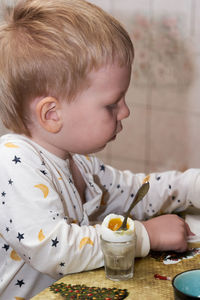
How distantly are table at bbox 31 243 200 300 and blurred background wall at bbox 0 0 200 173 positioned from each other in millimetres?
1787

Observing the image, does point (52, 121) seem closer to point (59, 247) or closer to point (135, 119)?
point (59, 247)

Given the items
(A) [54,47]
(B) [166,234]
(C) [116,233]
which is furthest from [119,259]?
(A) [54,47]

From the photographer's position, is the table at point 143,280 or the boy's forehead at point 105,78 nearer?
the table at point 143,280

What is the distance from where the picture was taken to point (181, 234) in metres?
1.02

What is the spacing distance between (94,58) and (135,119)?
186 cm

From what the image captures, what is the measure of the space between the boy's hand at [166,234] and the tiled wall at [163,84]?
1.67 metres

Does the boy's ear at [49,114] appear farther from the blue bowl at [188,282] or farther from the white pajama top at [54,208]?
the blue bowl at [188,282]

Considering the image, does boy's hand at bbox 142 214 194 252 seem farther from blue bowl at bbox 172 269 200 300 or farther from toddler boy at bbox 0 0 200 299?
blue bowl at bbox 172 269 200 300

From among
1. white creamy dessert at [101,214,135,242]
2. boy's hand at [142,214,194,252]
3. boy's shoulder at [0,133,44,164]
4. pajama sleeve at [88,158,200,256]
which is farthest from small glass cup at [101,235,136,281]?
pajama sleeve at [88,158,200,256]

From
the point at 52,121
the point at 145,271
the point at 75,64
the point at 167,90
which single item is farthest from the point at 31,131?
the point at 167,90

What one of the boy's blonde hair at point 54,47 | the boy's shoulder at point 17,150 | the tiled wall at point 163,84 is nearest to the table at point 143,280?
the boy's shoulder at point 17,150

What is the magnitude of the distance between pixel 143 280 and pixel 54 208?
221 millimetres

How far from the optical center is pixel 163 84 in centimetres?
274

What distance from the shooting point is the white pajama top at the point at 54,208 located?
3.08 feet
